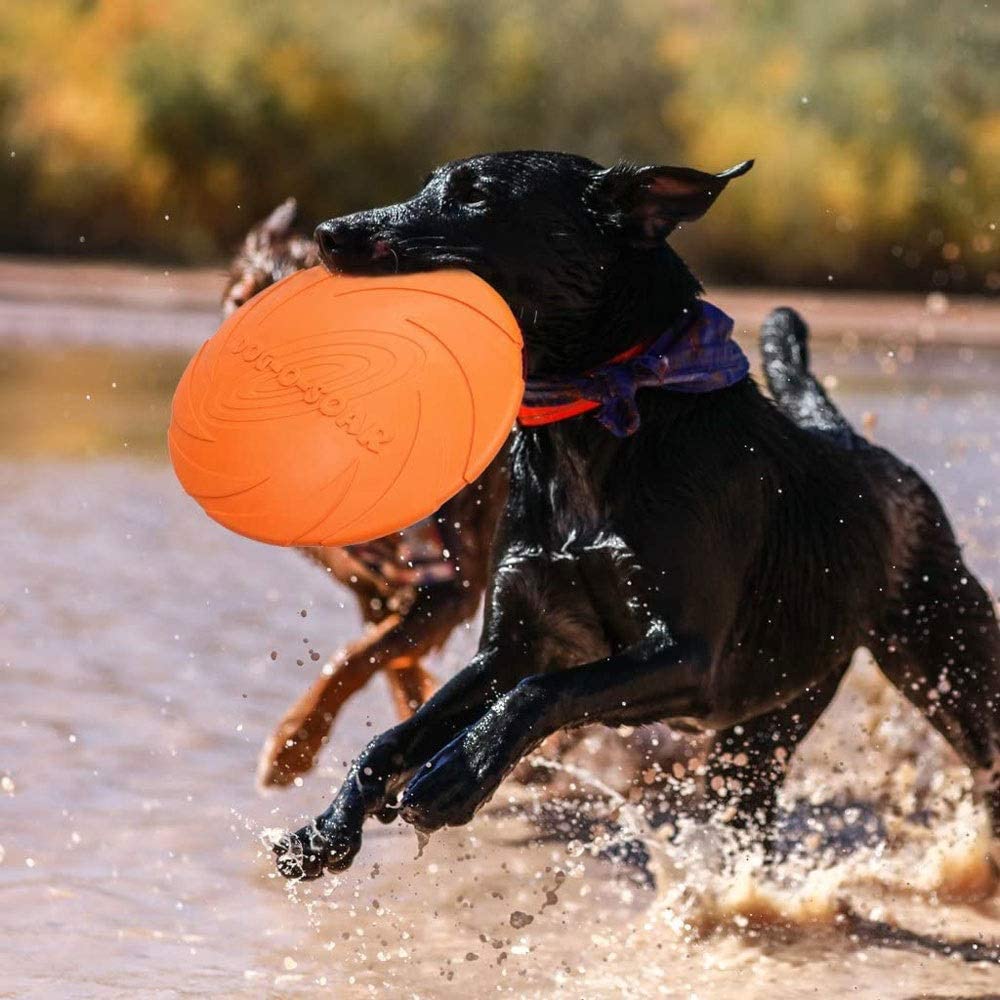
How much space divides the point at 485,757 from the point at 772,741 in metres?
1.59

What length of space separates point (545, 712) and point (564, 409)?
0.66 meters

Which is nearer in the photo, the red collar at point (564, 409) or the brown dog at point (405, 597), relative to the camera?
the red collar at point (564, 409)

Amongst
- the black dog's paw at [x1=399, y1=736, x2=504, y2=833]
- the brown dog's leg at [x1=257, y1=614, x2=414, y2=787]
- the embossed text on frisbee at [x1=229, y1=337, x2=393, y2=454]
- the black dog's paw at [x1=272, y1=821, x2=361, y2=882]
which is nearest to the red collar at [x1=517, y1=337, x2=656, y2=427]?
the embossed text on frisbee at [x1=229, y1=337, x2=393, y2=454]

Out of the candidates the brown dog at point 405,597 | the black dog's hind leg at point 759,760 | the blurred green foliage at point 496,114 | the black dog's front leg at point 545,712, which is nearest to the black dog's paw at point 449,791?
the black dog's front leg at point 545,712

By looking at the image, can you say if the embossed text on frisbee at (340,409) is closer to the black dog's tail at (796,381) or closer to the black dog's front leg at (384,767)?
the black dog's front leg at (384,767)

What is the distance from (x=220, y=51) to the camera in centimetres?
3216

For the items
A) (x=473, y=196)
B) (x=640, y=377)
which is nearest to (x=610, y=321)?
(x=640, y=377)

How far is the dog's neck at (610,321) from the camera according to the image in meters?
3.92

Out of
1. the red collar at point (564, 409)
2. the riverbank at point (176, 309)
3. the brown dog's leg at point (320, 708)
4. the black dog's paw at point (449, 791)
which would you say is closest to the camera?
the black dog's paw at point (449, 791)

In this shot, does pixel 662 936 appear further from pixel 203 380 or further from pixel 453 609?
pixel 203 380

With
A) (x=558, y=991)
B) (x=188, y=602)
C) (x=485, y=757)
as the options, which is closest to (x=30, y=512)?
(x=188, y=602)

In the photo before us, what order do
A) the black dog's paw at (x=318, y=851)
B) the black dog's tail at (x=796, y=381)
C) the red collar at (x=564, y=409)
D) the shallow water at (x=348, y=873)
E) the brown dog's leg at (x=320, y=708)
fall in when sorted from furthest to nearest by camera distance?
1. the brown dog's leg at (x=320, y=708)
2. the black dog's tail at (x=796, y=381)
3. the shallow water at (x=348, y=873)
4. the red collar at (x=564, y=409)
5. the black dog's paw at (x=318, y=851)

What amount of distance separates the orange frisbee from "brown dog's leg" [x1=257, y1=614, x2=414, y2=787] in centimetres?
194

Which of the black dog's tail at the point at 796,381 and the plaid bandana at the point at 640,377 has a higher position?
the plaid bandana at the point at 640,377
